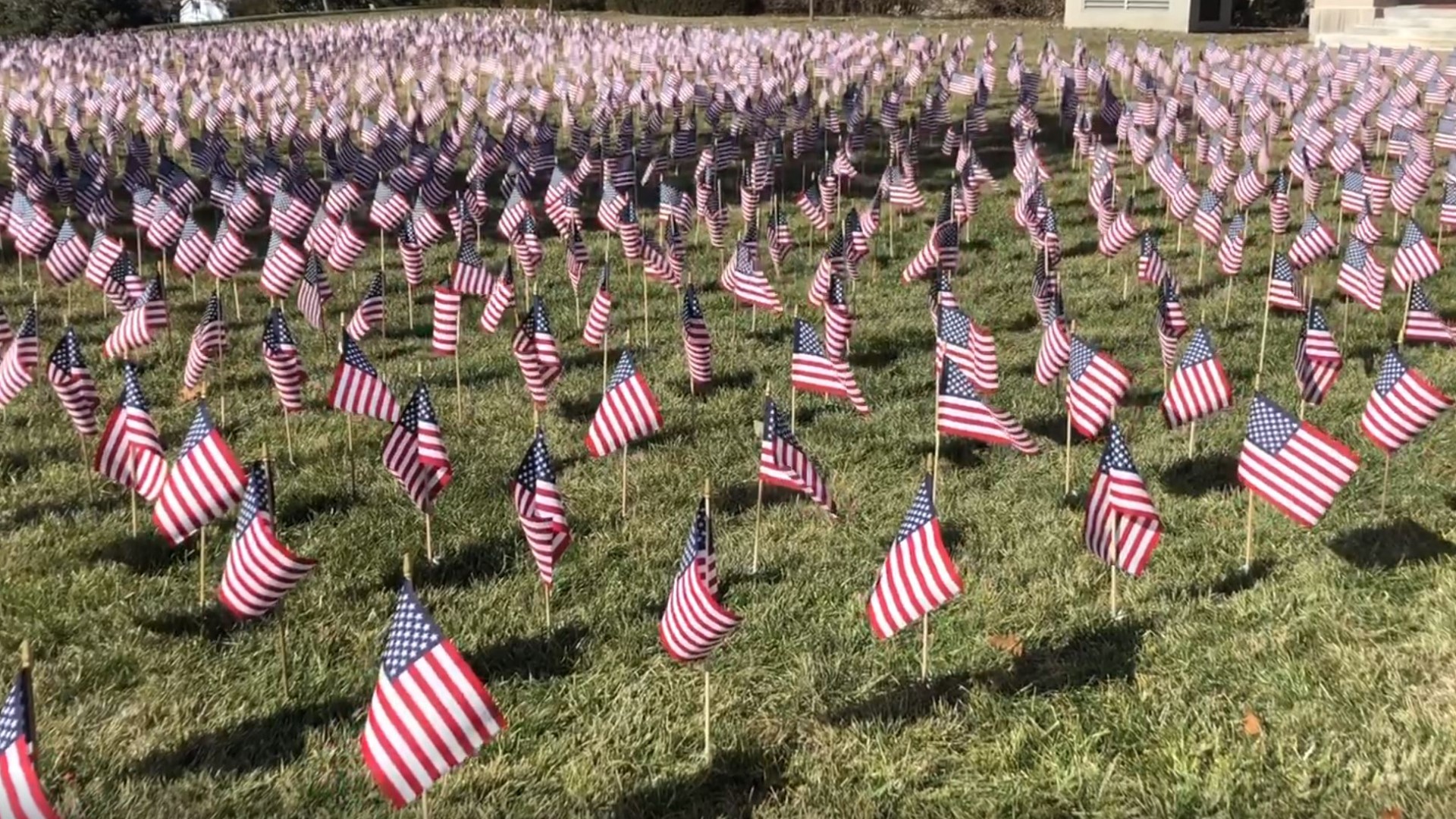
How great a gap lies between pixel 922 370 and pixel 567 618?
4938 mm

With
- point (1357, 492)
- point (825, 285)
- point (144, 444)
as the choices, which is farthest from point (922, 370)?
point (144, 444)

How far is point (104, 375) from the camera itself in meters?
10.6

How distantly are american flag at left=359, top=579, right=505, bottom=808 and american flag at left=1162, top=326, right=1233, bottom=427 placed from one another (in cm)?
514

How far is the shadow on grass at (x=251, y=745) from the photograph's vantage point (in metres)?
5.30

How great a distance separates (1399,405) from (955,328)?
2886 mm

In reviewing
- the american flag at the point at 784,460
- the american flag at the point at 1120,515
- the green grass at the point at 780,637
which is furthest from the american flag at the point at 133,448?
the american flag at the point at 1120,515

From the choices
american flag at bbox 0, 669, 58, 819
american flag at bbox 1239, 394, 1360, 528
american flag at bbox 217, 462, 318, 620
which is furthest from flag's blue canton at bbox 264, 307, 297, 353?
american flag at bbox 1239, 394, 1360, 528

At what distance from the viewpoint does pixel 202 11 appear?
6669cm

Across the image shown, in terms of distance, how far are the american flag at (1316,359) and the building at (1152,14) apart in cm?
3886

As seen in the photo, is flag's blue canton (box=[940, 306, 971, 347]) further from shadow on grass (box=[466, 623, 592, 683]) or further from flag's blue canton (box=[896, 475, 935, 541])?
shadow on grass (box=[466, 623, 592, 683])

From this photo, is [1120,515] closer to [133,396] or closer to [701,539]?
[701,539]

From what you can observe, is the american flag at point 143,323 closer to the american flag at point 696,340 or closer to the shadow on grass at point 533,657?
the american flag at point 696,340

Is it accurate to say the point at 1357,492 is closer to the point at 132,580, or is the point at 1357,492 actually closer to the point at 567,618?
the point at 567,618

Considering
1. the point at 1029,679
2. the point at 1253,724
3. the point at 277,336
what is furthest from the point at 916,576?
the point at 277,336
